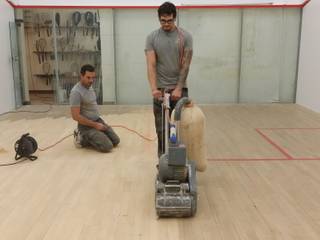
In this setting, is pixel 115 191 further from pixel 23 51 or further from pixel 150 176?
pixel 23 51

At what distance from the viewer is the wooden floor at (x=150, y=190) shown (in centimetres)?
255

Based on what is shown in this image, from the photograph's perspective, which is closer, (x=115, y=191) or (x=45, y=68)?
(x=115, y=191)

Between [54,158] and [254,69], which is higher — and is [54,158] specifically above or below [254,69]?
below

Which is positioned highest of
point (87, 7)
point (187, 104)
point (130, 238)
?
point (87, 7)

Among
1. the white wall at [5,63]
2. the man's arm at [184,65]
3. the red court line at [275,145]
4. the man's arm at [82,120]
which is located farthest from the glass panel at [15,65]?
the man's arm at [184,65]

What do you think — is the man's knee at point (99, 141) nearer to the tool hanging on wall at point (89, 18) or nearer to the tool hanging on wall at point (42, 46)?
the tool hanging on wall at point (89, 18)

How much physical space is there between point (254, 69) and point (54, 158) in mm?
4805

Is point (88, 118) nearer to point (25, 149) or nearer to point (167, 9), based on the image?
point (25, 149)

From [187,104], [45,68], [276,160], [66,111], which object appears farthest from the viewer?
[45,68]

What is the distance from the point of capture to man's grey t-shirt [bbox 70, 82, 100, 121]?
4.22 m

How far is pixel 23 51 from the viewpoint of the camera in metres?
7.47

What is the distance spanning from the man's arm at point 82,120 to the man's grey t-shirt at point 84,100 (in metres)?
0.06

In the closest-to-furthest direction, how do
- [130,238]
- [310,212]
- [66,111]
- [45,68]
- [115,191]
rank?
[130,238], [310,212], [115,191], [66,111], [45,68]

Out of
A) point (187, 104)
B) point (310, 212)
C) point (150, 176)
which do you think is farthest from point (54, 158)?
point (310, 212)
